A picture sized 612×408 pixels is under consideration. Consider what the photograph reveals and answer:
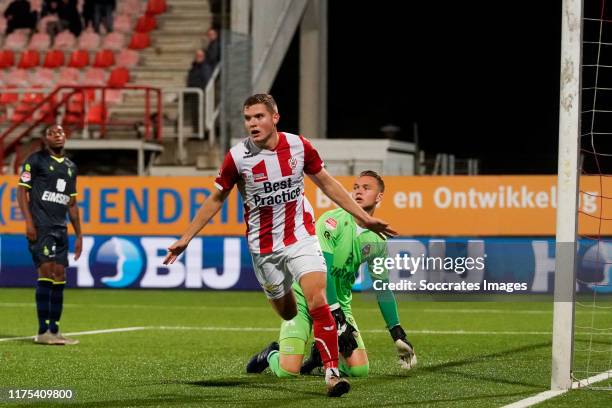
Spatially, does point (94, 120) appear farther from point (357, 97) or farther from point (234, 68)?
point (357, 97)

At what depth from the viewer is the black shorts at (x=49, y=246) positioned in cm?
1200

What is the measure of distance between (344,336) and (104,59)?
19.5 meters

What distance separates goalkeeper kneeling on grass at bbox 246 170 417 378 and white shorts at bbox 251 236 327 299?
0.58 m

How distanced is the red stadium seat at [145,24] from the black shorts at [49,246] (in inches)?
666

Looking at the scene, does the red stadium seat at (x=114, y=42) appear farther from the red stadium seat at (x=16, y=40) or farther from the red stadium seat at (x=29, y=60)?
the red stadium seat at (x=16, y=40)

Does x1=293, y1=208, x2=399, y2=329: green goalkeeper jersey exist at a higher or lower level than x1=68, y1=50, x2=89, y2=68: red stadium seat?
lower

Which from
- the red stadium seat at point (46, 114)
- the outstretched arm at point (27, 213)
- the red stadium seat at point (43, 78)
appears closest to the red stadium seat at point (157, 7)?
the red stadium seat at point (43, 78)

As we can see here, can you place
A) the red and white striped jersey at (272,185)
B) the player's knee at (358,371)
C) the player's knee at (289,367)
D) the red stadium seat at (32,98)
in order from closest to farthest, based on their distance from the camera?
1. the red and white striped jersey at (272,185)
2. the player's knee at (289,367)
3. the player's knee at (358,371)
4. the red stadium seat at (32,98)

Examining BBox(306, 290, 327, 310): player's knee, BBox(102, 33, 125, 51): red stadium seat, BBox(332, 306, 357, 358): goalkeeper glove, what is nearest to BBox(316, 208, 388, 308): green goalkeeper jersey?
BBox(332, 306, 357, 358): goalkeeper glove

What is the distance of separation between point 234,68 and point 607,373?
1507 cm

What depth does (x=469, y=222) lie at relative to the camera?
1916 centimetres

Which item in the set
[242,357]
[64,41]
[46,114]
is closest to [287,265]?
[242,357]

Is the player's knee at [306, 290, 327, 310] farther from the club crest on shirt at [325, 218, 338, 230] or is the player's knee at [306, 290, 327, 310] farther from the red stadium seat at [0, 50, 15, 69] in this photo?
the red stadium seat at [0, 50, 15, 69]

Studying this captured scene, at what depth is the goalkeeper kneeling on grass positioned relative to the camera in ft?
29.7
